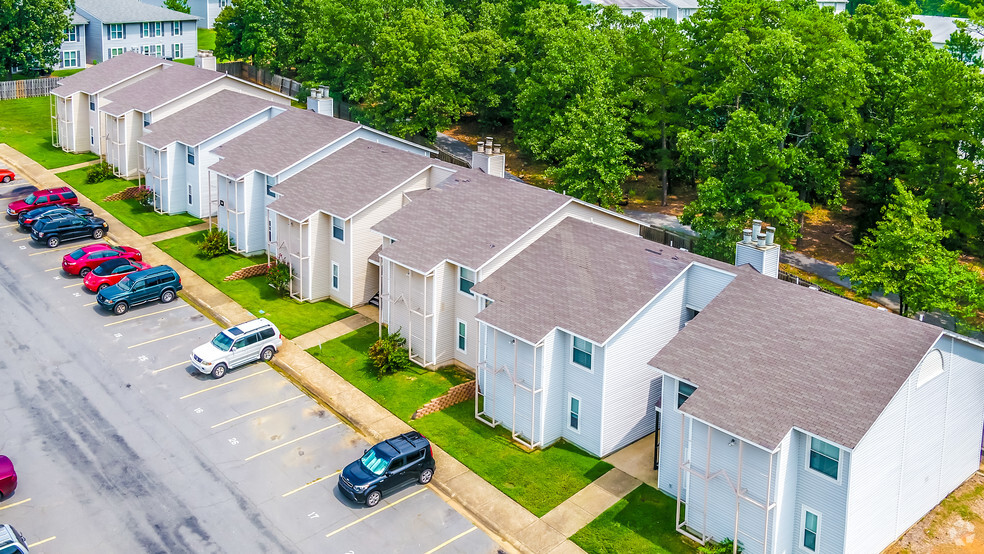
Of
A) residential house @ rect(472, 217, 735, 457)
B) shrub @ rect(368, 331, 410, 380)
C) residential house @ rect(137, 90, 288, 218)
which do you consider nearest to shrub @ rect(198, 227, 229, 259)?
residential house @ rect(137, 90, 288, 218)

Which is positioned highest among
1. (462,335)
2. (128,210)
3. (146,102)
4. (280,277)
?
(146,102)

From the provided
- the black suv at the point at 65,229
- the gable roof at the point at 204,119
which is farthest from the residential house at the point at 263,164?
the black suv at the point at 65,229

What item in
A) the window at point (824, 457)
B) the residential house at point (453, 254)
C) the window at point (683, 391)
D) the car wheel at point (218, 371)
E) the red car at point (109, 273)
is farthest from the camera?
the red car at point (109, 273)

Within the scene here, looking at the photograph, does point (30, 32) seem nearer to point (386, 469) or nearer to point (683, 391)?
point (386, 469)

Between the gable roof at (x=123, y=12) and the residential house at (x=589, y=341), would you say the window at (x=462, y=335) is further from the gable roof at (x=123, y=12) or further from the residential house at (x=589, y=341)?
the gable roof at (x=123, y=12)

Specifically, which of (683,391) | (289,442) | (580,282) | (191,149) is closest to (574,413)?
(580,282)
